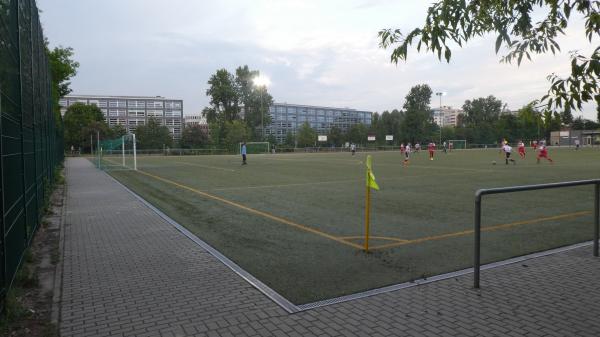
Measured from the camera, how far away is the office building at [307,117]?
14085cm

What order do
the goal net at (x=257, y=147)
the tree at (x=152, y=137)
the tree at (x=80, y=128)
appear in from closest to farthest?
the goal net at (x=257, y=147) < the tree at (x=80, y=128) < the tree at (x=152, y=137)

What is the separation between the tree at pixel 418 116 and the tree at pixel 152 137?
183 ft

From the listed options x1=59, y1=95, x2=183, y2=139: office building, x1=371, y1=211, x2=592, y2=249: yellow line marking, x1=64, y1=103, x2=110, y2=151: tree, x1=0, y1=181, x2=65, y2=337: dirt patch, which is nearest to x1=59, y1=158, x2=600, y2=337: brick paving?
x1=0, y1=181, x2=65, y2=337: dirt patch

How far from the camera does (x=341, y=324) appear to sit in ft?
13.3

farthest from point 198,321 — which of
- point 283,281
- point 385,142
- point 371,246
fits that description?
point 385,142

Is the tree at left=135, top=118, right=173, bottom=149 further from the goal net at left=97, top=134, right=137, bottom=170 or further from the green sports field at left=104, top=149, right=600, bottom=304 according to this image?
A: the green sports field at left=104, top=149, right=600, bottom=304

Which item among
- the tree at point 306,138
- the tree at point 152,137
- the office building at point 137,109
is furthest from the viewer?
the office building at point 137,109

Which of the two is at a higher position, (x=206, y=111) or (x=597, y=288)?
(x=206, y=111)

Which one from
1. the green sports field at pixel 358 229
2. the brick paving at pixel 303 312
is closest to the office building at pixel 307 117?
the green sports field at pixel 358 229

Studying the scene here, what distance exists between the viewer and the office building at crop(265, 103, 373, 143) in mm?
140850

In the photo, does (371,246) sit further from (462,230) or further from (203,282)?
(203,282)

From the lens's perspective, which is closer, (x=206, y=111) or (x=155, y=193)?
(x=155, y=193)

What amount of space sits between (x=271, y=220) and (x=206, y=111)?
303 ft

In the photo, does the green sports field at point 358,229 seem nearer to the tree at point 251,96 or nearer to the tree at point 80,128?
the tree at point 80,128
